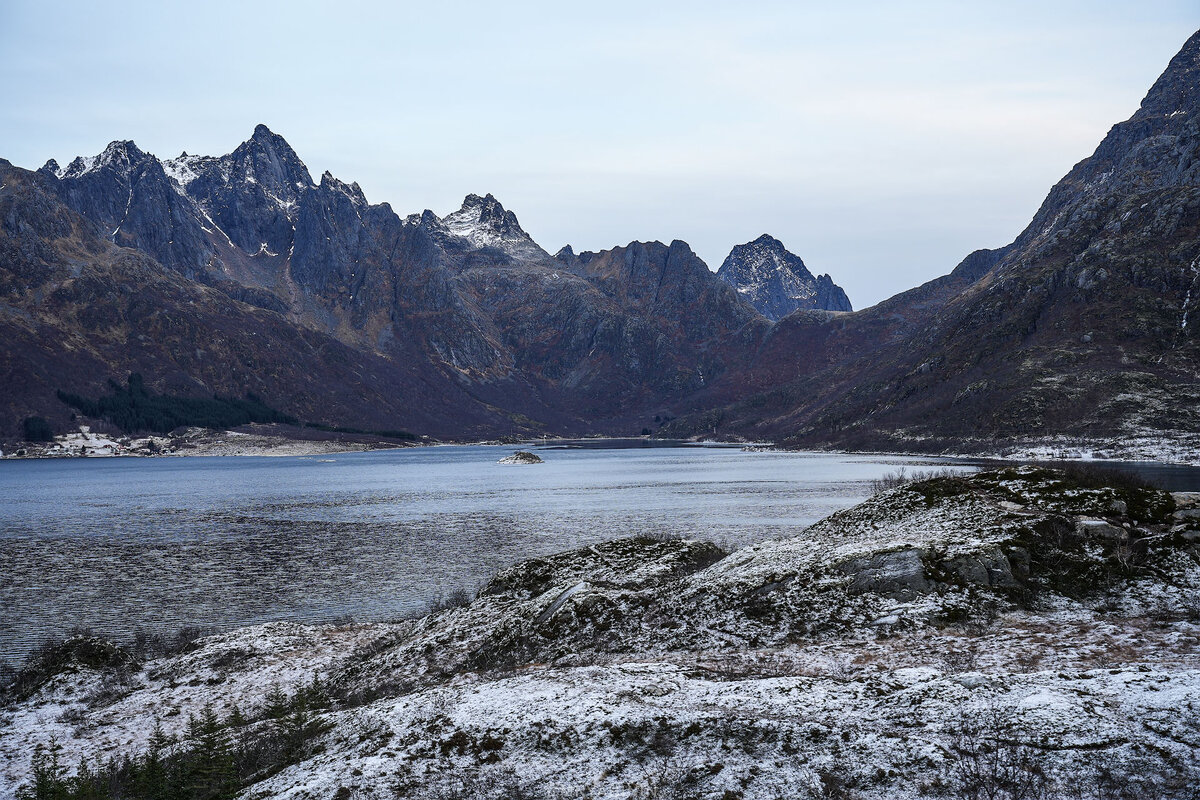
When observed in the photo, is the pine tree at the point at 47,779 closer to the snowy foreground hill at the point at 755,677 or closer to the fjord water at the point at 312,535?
the snowy foreground hill at the point at 755,677

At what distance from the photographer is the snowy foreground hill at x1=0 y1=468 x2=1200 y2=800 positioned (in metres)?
14.7

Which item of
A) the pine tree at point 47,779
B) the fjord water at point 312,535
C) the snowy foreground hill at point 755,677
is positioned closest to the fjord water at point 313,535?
the fjord water at point 312,535

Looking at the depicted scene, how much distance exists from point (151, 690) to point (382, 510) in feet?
263

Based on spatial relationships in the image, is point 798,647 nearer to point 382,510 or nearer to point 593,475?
point 382,510

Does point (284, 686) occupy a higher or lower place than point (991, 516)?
→ lower

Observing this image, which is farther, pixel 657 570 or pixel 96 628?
pixel 96 628

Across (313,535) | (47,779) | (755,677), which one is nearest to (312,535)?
(313,535)

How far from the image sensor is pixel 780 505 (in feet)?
322

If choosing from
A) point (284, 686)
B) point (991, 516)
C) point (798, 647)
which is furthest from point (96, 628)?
point (991, 516)

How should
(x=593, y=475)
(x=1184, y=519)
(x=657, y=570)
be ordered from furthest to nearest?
(x=593, y=475) < (x=657, y=570) < (x=1184, y=519)

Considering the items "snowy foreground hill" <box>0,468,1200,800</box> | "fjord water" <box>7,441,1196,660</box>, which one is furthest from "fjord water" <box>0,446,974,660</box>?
"snowy foreground hill" <box>0,468,1200,800</box>

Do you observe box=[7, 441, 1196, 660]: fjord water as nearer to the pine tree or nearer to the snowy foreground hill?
the snowy foreground hill

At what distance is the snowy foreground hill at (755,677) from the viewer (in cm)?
1470

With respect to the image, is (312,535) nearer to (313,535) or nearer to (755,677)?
(313,535)
